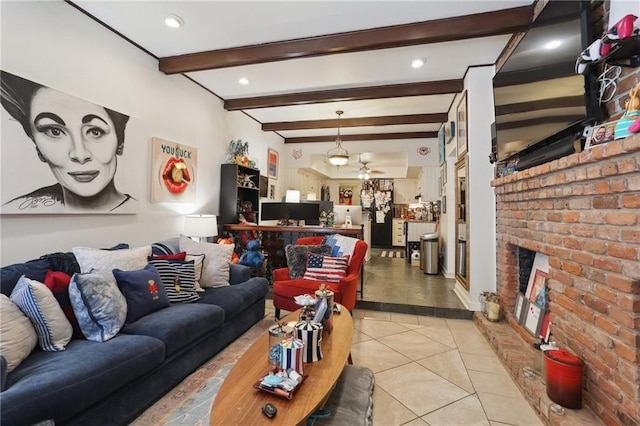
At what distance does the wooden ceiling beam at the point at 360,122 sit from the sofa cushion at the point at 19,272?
4.53 metres

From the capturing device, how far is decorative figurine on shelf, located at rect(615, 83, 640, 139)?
1339 mm

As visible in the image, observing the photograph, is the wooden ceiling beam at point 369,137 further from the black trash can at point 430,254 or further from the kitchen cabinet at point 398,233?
the kitchen cabinet at point 398,233

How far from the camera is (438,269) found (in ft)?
18.4

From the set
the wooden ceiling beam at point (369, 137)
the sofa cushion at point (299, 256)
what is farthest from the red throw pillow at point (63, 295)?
the wooden ceiling beam at point (369, 137)

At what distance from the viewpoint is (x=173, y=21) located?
106 inches

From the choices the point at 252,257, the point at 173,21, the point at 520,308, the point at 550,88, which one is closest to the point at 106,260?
the point at 252,257

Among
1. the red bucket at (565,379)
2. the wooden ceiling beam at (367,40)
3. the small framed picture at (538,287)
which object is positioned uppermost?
the wooden ceiling beam at (367,40)

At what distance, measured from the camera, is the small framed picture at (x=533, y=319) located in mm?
2404

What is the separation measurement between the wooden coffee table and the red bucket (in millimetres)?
1205

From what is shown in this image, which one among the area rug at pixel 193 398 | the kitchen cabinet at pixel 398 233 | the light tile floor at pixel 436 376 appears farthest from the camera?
the kitchen cabinet at pixel 398 233

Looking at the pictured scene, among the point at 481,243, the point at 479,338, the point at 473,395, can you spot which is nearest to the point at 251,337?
the point at 473,395

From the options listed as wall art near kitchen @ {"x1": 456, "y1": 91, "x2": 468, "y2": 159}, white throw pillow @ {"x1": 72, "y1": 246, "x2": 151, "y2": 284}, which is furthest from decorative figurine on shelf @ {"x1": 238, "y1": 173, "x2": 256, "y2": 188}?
wall art near kitchen @ {"x1": 456, "y1": 91, "x2": 468, "y2": 159}

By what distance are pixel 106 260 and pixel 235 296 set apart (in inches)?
42.9

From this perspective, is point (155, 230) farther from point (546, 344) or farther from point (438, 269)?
point (438, 269)
